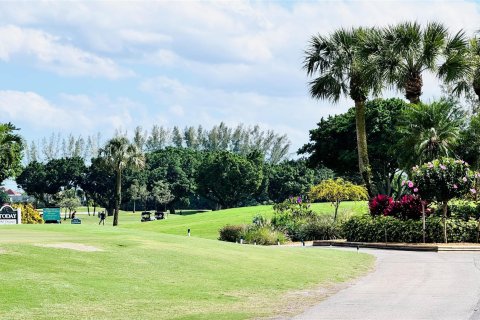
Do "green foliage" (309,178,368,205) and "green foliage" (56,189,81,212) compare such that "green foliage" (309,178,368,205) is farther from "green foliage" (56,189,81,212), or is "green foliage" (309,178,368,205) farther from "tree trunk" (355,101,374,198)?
"green foliage" (56,189,81,212)

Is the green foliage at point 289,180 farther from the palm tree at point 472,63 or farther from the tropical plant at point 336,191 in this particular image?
the palm tree at point 472,63

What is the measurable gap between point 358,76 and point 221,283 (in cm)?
3096

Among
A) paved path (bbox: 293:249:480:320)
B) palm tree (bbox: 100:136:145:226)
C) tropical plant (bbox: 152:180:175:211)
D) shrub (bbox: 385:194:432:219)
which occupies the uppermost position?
palm tree (bbox: 100:136:145:226)

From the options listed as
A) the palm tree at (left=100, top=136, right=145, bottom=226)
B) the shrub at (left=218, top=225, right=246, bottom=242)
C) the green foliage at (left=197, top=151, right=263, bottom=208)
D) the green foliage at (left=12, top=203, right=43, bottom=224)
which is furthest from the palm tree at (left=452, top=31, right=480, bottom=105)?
the green foliage at (left=197, top=151, right=263, bottom=208)

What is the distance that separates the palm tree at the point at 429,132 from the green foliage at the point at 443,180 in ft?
27.2

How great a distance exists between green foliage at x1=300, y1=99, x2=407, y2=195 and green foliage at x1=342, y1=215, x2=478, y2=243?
31328 mm

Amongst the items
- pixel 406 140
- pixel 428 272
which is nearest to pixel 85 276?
pixel 428 272

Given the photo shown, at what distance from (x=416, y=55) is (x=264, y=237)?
1408 centimetres

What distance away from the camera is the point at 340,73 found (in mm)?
48000

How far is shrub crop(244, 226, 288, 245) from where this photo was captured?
1527 inches

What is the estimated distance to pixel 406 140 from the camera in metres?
44.8

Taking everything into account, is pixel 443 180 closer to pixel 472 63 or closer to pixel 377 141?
pixel 472 63

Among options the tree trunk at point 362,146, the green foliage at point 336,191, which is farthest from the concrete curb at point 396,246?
the tree trunk at point 362,146

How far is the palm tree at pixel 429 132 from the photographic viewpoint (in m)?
43.2
